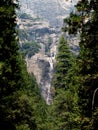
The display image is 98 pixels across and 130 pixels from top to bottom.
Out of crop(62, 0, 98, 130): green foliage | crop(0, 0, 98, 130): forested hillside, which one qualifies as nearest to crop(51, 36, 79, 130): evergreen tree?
crop(0, 0, 98, 130): forested hillside

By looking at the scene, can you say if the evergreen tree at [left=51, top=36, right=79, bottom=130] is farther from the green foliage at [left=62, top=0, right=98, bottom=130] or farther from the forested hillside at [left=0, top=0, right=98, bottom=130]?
the green foliage at [left=62, top=0, right=98, bottom=130]

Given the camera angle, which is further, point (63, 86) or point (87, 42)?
point (63, 86)

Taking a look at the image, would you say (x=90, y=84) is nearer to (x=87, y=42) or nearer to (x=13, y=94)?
(x=87, y=42)

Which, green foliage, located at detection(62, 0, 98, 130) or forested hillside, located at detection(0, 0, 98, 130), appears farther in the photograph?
forested hillside, located at detection(0, 0, 98, 130)

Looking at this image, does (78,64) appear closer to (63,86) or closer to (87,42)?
(87,42)

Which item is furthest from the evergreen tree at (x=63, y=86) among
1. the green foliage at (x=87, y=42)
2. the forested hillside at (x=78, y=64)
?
the green foliage at (x=87, y=42)

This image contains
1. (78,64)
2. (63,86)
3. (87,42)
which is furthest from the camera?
(63,86)

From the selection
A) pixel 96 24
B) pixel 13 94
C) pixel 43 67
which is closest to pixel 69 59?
pixel 13 94

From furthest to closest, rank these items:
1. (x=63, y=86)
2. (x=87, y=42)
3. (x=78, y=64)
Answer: (x=63, y=86) → (x=87, y=42) → (x=78, y=64)

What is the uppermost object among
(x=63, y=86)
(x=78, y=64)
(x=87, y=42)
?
(x=87, y=42)

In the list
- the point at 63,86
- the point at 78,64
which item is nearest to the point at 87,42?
the point at 78,64

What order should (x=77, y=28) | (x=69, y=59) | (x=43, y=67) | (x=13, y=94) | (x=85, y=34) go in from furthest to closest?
1. (x=43, y=67)
2. (x=69, y=59)
3. (x=13, y=94)
4. (x=85, y=34)
5. (x=77, y=28)
